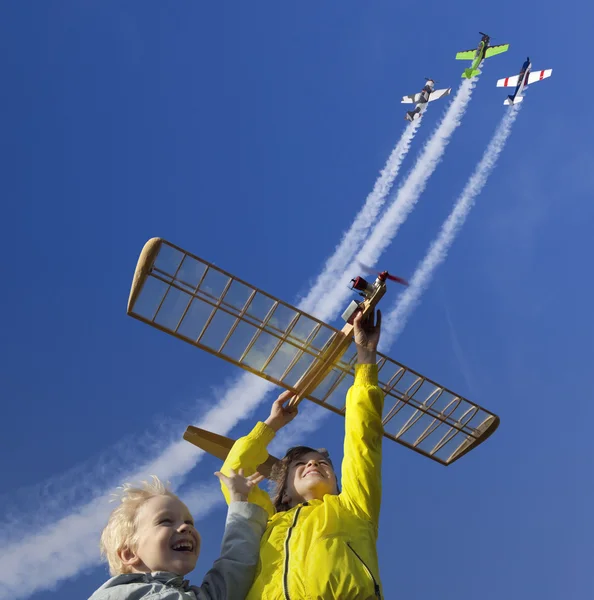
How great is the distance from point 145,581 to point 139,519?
22.3 inches

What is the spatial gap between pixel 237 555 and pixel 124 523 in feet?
3.31

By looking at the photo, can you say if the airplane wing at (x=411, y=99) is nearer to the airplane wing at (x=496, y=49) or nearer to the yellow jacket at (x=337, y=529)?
the airplane wing at (x=496, y=49)

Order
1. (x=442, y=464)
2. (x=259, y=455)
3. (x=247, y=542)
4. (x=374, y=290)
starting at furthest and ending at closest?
(x=442, y=464) → (x=374, y=290) → (x=259, y=455) → (x=247, y=542)

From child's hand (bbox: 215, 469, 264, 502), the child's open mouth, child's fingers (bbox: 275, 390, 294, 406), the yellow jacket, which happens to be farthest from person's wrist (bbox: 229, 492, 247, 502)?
child's fingers (bbox: 275, 390, 294, 406)

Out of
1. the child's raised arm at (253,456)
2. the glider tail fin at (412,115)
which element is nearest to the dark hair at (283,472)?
the child's raised arm at (253,456)

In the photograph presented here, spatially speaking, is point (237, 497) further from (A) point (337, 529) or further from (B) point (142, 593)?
(B) point (142, 593)

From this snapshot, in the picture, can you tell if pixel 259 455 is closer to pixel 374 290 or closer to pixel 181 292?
pixel 374 290

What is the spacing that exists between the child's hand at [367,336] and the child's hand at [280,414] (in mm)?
1398

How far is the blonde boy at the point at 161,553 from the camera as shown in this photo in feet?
17.2

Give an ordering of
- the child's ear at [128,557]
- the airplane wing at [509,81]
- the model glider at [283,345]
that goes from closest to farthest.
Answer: the child's ear at [128,557] < the model glider at [283,345] < the airplane wing at [509,81]

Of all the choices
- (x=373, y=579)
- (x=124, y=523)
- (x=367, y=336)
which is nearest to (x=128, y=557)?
(x=124, y=523)

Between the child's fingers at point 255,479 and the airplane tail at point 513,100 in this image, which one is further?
the airplane tail at point 513,100

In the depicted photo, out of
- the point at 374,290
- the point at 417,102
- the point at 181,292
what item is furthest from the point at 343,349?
the point at 417,102

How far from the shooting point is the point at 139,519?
227 inches
